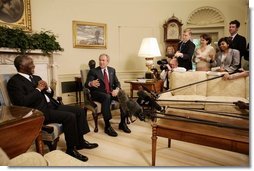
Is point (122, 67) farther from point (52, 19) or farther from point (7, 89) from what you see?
point (7, 89)

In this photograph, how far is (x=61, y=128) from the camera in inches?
75.7

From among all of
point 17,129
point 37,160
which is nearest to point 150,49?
point 17,129

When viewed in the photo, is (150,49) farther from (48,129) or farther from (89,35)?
(48,129)

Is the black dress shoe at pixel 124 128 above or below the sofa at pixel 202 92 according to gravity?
below

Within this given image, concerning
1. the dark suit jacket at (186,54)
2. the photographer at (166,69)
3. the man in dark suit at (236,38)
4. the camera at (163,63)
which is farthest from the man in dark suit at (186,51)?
the man in dark suit at (236,38)

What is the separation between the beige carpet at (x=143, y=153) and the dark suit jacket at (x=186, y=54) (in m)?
1.13

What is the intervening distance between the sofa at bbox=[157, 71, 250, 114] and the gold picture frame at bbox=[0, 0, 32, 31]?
228cm

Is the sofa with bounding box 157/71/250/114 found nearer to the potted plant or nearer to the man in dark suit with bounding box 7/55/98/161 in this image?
the man in dark suit with bounding box 7/55/98/161

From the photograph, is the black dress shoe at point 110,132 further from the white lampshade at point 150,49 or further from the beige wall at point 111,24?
the beige wall at point 111,24

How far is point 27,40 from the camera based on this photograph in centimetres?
300

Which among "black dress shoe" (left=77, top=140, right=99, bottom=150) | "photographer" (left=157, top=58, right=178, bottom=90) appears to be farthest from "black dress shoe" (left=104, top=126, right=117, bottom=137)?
"photographer" (left=157, top=58, right=178, bottom=90)

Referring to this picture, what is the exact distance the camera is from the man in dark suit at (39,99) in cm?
182

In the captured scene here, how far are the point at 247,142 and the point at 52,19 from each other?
332cm

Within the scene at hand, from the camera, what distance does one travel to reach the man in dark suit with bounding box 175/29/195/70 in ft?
8.97
